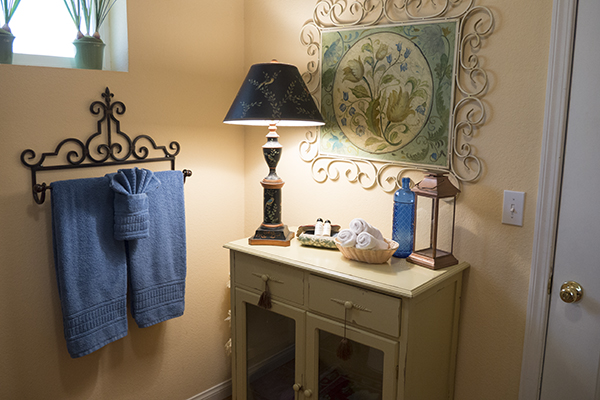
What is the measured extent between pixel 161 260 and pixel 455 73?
1.31m

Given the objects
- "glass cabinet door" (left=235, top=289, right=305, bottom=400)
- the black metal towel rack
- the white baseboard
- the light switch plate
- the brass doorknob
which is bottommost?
the white baseboard

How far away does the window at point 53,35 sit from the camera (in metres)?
1.81

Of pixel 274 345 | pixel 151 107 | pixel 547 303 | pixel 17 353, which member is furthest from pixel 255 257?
pixel 547 303

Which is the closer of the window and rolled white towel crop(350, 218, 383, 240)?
rolled white towel crop(350, 218, 383, 240)

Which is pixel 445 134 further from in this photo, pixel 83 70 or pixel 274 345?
pixel 83 70

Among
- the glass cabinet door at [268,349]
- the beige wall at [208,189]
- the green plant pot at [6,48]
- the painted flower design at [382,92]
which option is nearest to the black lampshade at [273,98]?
the painted flower design at [382,92]

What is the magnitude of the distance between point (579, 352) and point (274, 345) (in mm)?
1026

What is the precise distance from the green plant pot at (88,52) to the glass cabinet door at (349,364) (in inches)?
49.0

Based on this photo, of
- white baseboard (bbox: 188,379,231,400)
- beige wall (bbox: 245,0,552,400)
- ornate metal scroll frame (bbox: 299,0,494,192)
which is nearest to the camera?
beige wall (bbox: 245,0,552,400)

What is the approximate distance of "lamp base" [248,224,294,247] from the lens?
1.88 m

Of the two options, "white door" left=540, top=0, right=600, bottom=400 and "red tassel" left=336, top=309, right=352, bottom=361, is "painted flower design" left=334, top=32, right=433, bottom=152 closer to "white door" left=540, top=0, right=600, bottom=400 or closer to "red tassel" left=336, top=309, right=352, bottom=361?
"white door" left=540, top=0, right=600, bottom=400

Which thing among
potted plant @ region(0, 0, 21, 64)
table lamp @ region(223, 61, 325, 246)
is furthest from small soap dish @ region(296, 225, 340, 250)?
potted plant @ region(0, 0, 21, 64)

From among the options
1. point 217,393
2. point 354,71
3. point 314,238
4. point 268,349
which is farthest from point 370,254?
point 217,393

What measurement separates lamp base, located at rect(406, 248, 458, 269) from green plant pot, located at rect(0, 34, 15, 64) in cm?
155
